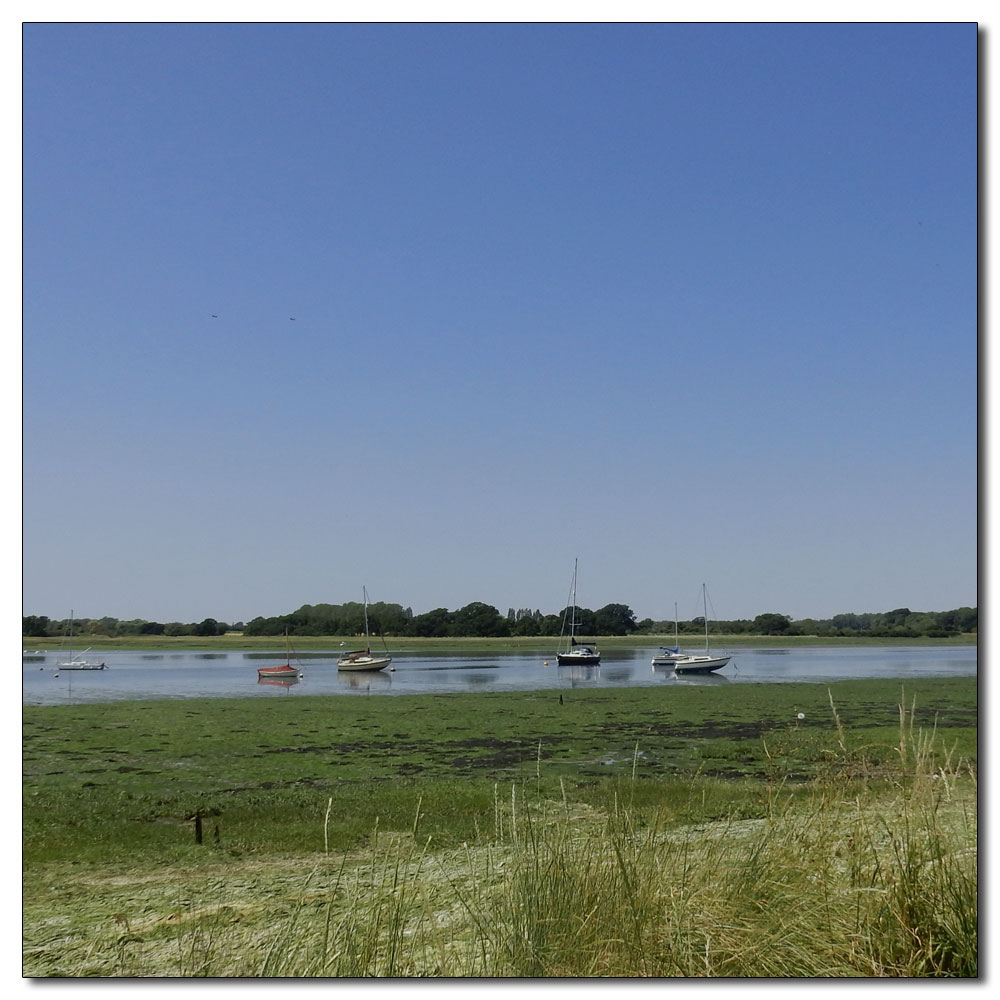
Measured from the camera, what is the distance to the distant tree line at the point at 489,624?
695 cm

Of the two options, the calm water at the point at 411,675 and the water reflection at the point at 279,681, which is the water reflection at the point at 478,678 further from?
the water reflection at the point at 279,681

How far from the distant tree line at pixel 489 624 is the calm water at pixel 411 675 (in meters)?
1.66

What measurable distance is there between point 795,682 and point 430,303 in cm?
2094

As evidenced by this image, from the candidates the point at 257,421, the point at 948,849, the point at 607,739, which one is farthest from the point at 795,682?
the point at 948,849

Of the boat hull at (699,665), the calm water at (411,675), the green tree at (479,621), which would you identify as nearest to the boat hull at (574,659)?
the calm water at (411,675)

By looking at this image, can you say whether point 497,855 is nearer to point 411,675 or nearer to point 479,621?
point 479,621

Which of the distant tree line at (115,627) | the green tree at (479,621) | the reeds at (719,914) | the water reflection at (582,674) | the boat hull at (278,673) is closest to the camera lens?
the reeds at (719,914)

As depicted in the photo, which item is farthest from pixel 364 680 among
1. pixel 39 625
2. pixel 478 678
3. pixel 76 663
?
pixel 39 625

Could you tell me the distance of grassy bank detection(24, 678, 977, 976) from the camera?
2689 mm

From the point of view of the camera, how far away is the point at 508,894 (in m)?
2.89

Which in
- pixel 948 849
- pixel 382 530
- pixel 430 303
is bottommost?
pixel 948 849

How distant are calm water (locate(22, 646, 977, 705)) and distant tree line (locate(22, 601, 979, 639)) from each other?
5.44ft

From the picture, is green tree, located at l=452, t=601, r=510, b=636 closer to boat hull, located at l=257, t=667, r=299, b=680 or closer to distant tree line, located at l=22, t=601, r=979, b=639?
distant tree line, located at l=22, t=601, r=979, b=639

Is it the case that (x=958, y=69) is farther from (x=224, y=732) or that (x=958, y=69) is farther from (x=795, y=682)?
(x=795, y=682)
